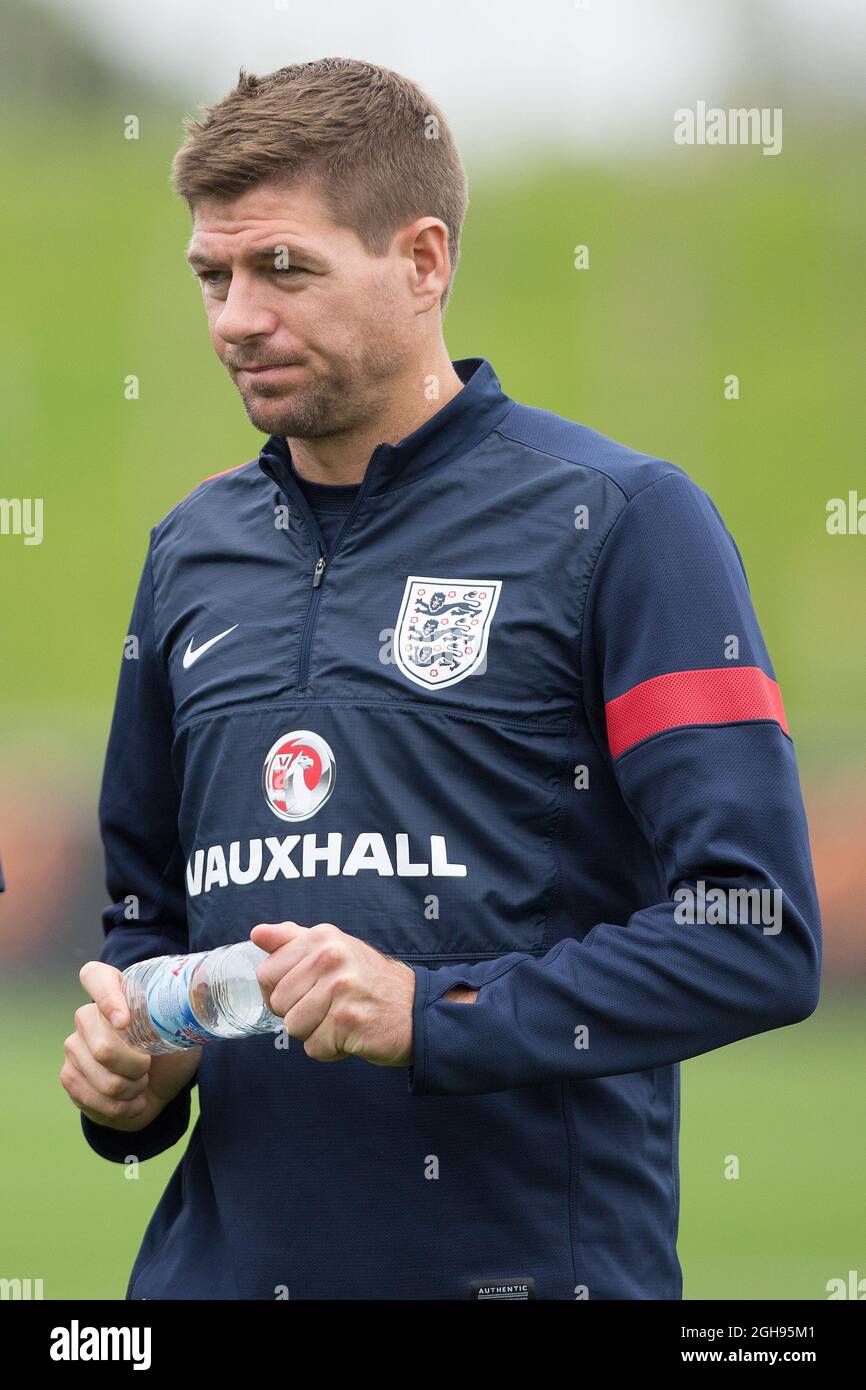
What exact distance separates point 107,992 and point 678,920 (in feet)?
2.05

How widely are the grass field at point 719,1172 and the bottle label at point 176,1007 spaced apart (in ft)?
12.9

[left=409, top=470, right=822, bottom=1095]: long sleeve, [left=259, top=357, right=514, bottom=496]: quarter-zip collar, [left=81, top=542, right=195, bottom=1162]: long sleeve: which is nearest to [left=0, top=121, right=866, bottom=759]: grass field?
[left=81, top=542, right=195, bottom=1162]: long sleeve

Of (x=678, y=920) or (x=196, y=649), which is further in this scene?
(x=196, y=649)

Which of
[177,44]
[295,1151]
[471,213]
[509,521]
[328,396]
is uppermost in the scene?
[177,44]

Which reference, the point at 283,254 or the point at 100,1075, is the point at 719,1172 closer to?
the point at 100,1075

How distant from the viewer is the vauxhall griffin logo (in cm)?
200

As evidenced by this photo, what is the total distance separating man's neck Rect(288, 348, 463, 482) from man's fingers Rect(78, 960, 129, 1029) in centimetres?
61

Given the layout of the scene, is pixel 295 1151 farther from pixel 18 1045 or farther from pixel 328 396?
pixel 18 1045

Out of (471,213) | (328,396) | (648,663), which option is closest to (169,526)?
(328,396)

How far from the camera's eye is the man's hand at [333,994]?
1798mm

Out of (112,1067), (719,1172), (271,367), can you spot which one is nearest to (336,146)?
(271,367)

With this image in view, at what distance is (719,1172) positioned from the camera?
8094 mm

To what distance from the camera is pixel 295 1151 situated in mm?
1993

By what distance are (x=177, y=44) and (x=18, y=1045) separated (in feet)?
26.5
